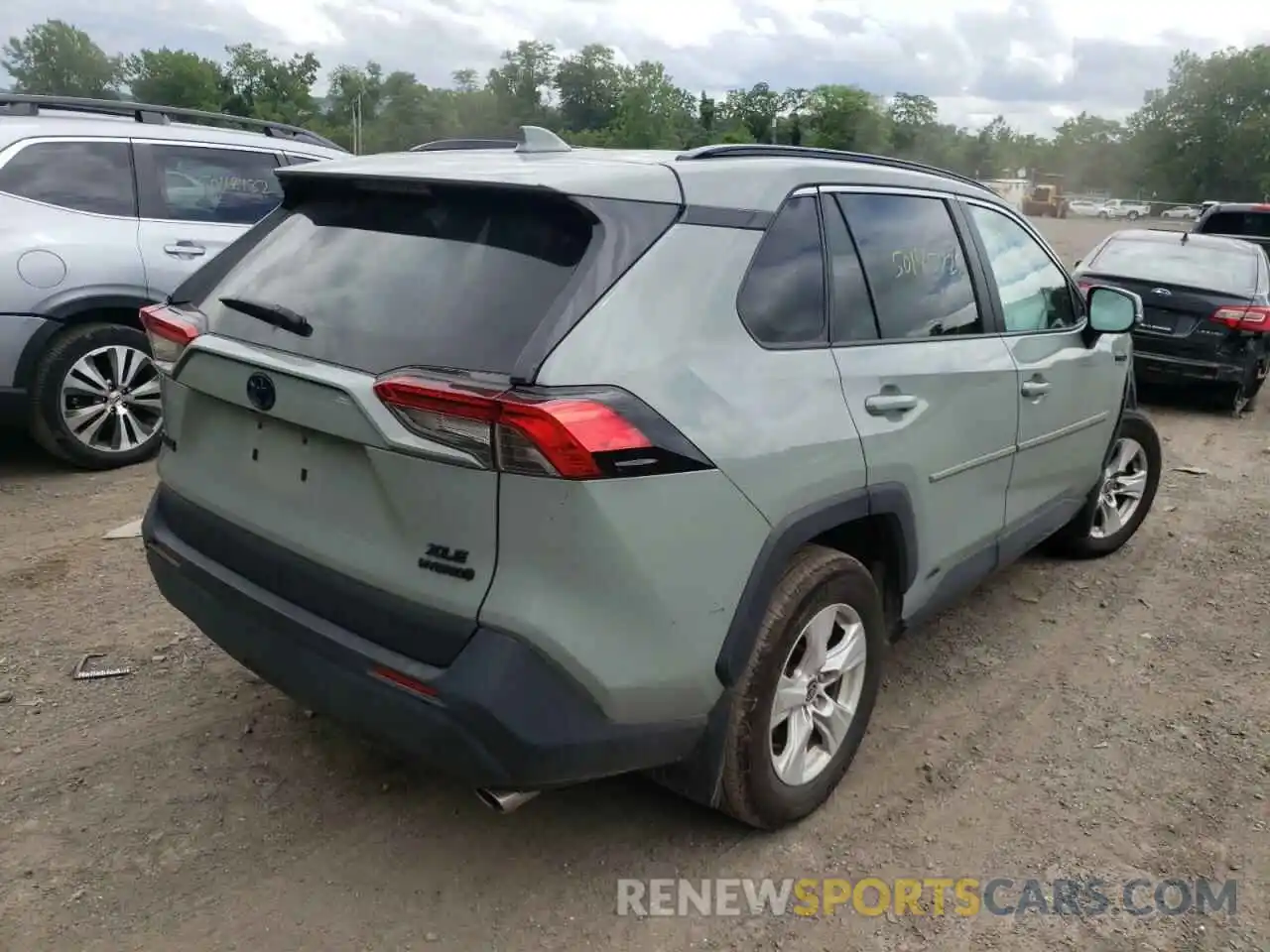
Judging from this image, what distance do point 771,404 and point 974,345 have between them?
124cm

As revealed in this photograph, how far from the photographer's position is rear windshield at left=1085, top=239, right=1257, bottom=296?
337 inches

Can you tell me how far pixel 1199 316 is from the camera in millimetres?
8328

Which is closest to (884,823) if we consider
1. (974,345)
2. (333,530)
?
(974,345)

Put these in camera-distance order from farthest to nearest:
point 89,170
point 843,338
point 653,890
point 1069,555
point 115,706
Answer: point 89,170 < point 1069,555 < point 115,706 < point 843,338 < point 653,890

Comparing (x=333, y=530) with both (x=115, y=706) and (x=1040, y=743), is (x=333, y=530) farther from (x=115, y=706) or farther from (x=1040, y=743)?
(x=1040, y=743)

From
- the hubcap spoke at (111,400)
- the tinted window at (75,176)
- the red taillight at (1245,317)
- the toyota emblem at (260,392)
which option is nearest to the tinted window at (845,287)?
the toyota emblem at (260,392)

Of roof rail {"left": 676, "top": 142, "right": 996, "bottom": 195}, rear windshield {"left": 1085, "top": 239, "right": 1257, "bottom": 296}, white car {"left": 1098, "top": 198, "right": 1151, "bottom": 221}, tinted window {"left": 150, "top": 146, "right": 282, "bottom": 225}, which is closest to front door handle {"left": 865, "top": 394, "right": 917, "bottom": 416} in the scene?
roof rail {"left": 676, "top": 142, "right": 996, "bottom": 195}

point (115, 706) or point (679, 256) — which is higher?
point (679, 256)

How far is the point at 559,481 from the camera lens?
6.65 feet

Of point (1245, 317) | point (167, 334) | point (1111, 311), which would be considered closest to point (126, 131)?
point (167, 334)

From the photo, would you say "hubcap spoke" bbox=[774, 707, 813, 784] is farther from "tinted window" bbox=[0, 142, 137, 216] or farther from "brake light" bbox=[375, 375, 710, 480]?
"tinted window" bbox=[0, 142, 137, 216]

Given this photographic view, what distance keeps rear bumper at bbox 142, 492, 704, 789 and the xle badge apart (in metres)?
0.12

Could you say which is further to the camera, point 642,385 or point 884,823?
point 884,823

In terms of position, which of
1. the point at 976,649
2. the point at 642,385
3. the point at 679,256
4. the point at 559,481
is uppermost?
the point at 679,256
